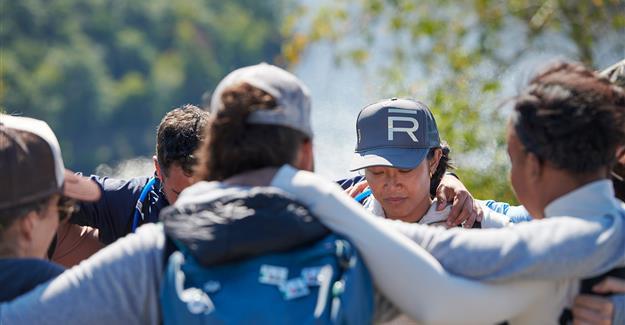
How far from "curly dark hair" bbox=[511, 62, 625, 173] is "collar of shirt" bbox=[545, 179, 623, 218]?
54mm

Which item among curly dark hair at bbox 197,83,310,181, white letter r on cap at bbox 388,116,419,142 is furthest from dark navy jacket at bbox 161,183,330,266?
white letter r on cap at bbox 388,116,419,142

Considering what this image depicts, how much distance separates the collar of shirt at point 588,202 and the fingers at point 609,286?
0.18 meters

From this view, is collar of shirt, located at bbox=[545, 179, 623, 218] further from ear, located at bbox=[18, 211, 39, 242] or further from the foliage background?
ear, located at bbox=[18, 211, 39, 242]

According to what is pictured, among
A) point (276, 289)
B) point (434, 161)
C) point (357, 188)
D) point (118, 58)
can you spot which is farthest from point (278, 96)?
point (118, 58)

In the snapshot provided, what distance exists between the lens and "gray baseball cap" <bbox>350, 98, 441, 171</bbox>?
464 centimetres

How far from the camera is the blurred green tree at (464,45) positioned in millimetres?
9586

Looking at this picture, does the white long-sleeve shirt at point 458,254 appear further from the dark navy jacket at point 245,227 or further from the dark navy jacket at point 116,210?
the dark navy jacket at point 116,210

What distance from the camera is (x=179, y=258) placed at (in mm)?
2875

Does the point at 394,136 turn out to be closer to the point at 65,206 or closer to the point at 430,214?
the point at 430,214

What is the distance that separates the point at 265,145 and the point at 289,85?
0.58ft

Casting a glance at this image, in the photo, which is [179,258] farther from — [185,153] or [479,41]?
[479,41]

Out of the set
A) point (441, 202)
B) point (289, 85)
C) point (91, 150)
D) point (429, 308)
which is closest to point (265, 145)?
point (289, 85)

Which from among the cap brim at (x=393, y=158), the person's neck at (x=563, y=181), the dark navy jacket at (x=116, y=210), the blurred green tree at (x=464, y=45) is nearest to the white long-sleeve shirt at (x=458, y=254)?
the person's neck at (x=563, y=181)

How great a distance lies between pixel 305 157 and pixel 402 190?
1612 millimetres
